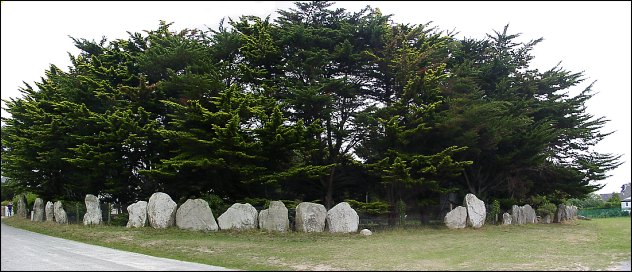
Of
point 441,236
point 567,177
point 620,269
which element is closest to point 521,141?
point 567,177

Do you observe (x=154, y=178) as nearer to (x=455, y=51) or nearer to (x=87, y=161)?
(x=87, y=161)

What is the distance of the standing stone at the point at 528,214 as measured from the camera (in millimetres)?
26484

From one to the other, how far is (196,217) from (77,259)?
24.7ft

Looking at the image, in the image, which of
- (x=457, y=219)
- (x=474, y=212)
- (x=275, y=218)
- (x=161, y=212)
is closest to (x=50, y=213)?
(x=161, y=212)

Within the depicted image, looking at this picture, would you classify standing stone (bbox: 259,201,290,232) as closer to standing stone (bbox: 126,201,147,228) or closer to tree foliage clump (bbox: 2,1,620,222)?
tree foliage clump (bbox: 2,1,620,222)

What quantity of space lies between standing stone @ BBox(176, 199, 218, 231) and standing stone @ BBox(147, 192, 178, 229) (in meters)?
0.33

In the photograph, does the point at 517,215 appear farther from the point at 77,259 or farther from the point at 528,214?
the point at 77,259

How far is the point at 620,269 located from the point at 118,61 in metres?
24.5

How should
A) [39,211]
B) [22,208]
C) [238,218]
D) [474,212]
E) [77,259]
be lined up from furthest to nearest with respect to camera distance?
[22,208], [39,211], [474,212], [238,218], [77,259]

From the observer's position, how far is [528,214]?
2667 centimetres

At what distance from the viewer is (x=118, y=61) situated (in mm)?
26812

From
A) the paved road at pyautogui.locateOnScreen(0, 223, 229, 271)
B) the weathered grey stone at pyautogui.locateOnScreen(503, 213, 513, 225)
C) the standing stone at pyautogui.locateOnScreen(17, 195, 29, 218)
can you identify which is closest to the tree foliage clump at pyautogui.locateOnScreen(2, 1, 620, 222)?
the weathered grey stone at pyautogui.locateOnScreen(503, 213, 513, 225)

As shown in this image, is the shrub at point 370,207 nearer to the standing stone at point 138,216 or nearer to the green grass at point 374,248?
the green grass at point 374,248

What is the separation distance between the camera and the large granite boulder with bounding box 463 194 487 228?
22375 mm
